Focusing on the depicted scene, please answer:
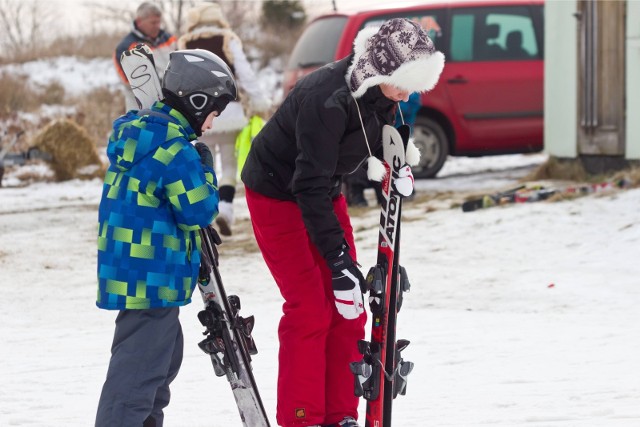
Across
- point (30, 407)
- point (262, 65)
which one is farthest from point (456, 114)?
point (262, 65)

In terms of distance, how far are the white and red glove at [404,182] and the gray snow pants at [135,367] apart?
0.84 metres

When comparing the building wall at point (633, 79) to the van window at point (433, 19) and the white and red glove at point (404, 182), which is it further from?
the white and red glove at point (404, 182)

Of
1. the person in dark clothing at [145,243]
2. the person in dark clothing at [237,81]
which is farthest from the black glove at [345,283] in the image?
the person in dark clothing at [237,81]

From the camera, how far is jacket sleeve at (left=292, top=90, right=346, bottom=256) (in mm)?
3812

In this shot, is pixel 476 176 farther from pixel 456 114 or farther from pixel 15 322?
pixel 15 322

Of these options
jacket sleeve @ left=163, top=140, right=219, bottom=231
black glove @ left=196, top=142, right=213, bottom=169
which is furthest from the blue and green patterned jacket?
black glove @ left=196, top=142, right=213, bottom=169

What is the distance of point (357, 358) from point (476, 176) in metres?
8.80

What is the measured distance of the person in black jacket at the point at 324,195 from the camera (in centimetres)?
384

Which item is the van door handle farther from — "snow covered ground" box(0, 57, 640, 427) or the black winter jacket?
the black winter jacket

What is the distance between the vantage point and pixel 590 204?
30.0 ft

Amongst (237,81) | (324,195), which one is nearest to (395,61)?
(324,195)

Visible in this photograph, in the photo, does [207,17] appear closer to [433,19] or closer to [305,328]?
[433,19]

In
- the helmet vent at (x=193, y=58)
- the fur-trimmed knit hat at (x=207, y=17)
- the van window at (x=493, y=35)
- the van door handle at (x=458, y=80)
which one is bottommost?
the van door handle at (x=458, y=80)

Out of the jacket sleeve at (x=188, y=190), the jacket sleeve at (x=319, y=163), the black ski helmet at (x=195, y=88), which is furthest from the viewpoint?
the jacket sleeve at (x=319, y=163)
